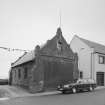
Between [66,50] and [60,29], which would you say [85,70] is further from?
[60,29]

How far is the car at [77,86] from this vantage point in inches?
688

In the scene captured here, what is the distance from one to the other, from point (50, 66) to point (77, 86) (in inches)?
177

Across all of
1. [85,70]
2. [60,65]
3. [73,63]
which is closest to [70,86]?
[60,65]

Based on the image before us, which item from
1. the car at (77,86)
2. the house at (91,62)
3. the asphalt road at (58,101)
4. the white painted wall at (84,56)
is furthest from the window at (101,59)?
the asphalt road at (58,101)

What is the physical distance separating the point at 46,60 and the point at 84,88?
6139 mm

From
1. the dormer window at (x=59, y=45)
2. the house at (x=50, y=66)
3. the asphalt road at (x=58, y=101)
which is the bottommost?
the asphalt road at (x=58, y=101)

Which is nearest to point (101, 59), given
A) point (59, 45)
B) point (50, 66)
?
point (59, 45)

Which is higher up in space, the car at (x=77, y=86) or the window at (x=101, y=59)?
the window at (x=101, y=59)

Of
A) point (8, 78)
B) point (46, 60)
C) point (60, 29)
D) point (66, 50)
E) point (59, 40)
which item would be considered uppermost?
point (60, 29)

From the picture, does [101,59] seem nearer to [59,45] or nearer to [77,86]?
[59,45]

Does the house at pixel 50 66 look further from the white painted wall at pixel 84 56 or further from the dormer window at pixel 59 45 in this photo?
the white painted wall at pixel 84 56

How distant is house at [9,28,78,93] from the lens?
18681mm

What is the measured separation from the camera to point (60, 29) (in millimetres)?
22000

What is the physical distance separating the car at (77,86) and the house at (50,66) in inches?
85.1
